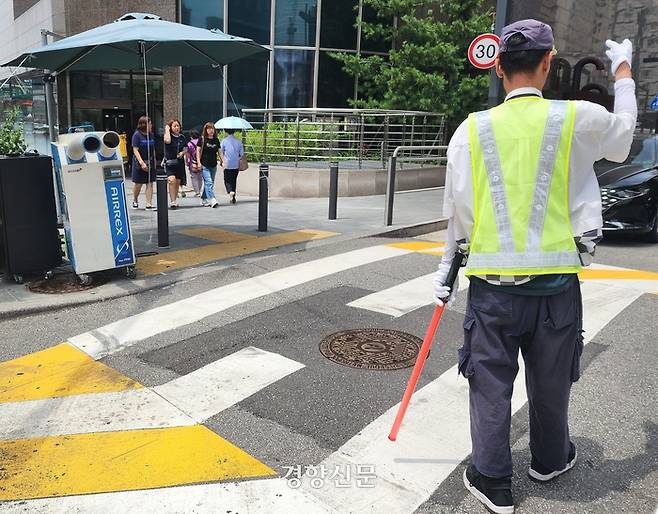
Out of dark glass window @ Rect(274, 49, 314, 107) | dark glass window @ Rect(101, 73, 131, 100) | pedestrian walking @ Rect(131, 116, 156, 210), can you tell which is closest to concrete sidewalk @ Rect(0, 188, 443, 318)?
pedestrian walking @ Rect(131, 116, 156, 210)

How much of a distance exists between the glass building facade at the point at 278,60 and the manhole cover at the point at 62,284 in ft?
49.0

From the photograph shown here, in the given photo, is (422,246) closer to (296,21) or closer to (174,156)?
(174,156)

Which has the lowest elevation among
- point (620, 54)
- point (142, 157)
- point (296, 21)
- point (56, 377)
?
point (56, 377)

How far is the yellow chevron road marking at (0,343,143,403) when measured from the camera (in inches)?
164

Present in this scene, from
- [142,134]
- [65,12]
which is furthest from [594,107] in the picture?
[65,12]

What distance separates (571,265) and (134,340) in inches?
145

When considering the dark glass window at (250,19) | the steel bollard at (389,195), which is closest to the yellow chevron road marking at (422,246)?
the steel bollard at (389,195)

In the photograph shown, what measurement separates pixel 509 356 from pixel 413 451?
3.13 feet

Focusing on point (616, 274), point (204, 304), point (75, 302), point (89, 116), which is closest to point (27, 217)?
point (75, 302)

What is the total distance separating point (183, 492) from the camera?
3018 millimetres

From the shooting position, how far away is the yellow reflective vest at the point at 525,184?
258cm

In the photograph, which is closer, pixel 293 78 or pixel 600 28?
pixel 600 28

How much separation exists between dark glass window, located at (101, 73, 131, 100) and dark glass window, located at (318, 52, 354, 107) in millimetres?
7024

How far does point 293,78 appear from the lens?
21.2 m
